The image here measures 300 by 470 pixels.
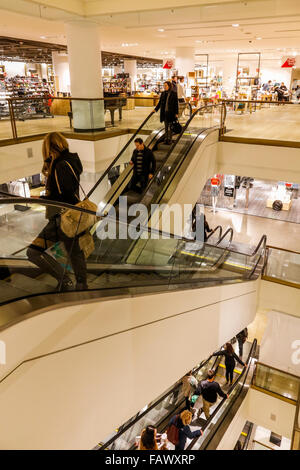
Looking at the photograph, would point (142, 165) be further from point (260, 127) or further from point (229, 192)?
point (229, 192)

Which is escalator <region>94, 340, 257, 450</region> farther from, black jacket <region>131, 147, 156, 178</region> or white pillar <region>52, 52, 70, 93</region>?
white pillar <region>52, 52, 70, 93</region>

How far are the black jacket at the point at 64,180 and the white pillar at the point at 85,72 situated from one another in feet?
21.3

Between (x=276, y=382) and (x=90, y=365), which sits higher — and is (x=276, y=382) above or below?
below

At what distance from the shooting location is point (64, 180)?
338 cm

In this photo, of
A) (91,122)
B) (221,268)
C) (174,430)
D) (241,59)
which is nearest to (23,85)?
(91,122)

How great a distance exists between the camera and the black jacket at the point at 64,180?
3.36 m

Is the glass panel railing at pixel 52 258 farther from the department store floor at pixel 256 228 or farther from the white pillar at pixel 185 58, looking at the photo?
the white pillar at pixel 185 58

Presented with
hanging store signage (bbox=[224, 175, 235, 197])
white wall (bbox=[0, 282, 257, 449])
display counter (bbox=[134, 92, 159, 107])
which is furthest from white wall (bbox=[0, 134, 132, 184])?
hanging store signage (bbox=[224, 175, 235, 197])

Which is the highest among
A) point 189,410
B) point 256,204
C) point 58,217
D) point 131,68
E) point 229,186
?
point 131,68

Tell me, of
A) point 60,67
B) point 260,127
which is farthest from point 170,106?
point 60,67

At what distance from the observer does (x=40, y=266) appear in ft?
9.25

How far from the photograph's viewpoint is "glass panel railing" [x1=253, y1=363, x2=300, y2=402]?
9.12 metres

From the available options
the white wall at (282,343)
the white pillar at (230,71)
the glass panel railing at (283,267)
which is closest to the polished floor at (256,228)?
the white wall at (282,343)

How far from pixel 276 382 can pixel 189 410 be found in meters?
3.63
